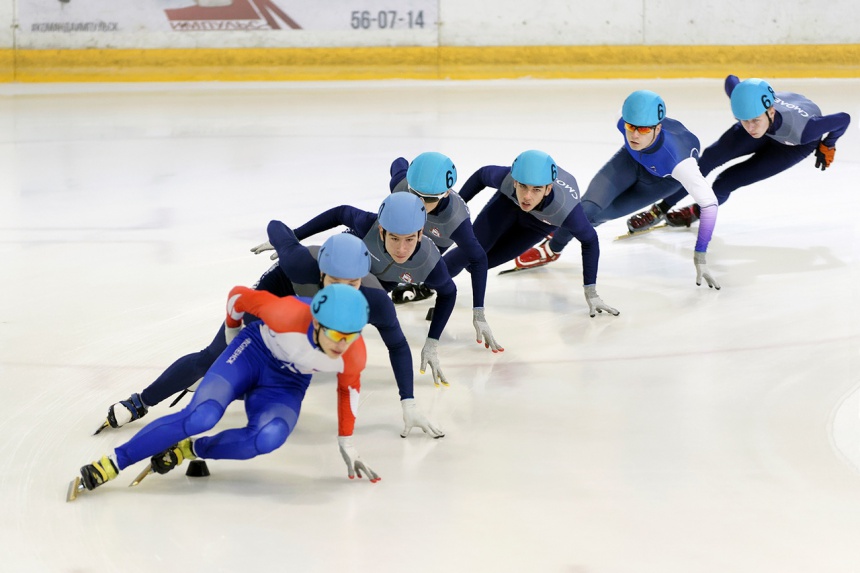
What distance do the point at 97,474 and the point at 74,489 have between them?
10 cm

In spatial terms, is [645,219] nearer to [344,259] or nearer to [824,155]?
[824,155]

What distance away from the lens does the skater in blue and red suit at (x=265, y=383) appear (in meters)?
3.77

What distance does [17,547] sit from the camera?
3482 mm

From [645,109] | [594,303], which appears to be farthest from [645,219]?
[594,303]

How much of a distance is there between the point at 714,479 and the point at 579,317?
2247 mm

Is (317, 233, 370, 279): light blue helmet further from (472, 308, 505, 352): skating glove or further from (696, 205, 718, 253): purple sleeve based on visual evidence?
(696, 205, 718, 253): purple sleeve

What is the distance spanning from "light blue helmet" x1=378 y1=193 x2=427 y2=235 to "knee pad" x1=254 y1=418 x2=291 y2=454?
1.14 meters

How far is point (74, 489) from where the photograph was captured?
382 centimetres


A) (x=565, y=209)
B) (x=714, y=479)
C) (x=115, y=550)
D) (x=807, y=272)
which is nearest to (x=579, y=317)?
(x=565, y=209)

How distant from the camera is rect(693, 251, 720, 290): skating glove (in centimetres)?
673

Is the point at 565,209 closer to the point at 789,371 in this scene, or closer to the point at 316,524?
the point at 789,371

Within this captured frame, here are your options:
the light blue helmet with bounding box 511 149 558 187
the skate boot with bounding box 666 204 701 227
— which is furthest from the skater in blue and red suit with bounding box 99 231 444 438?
the skate boot with bounding box 666 204 701 227

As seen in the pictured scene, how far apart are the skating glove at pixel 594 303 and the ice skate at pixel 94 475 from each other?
124 inches

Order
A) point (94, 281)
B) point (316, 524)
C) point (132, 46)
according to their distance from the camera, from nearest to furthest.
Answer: point (316, 524) < point (94, 281) < point (132, 46)
